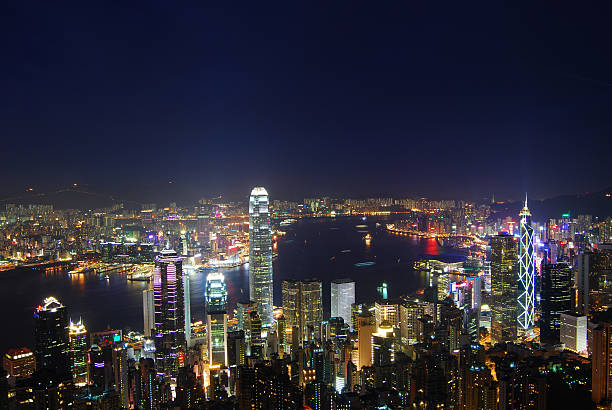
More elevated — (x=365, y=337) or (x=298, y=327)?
(x=365, y=337)

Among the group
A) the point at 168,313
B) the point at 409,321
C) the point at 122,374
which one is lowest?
the point at 122,374

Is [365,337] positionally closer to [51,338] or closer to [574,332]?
[574,332]

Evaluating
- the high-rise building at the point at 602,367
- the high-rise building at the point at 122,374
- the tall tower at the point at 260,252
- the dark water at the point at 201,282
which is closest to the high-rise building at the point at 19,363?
the high-rise building at the point at 122,374

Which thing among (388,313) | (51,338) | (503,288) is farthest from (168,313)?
(503,288)

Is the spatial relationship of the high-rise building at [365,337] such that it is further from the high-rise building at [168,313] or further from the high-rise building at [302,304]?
Answer: the high-rise building at [168,313]

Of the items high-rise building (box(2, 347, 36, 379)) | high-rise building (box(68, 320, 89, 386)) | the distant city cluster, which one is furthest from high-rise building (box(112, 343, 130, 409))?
high-rise building (box(2, 347, 36, 379))

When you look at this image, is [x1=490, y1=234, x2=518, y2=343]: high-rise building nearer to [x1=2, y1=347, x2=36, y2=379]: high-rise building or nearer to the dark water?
the dark water

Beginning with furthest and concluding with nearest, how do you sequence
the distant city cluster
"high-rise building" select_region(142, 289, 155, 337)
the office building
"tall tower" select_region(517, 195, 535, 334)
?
"tall tower" select_region(517, 195, 535, 334)
"high-rise building" select_region(142, 289, 155, 337)
the office building
the distant city cluster
